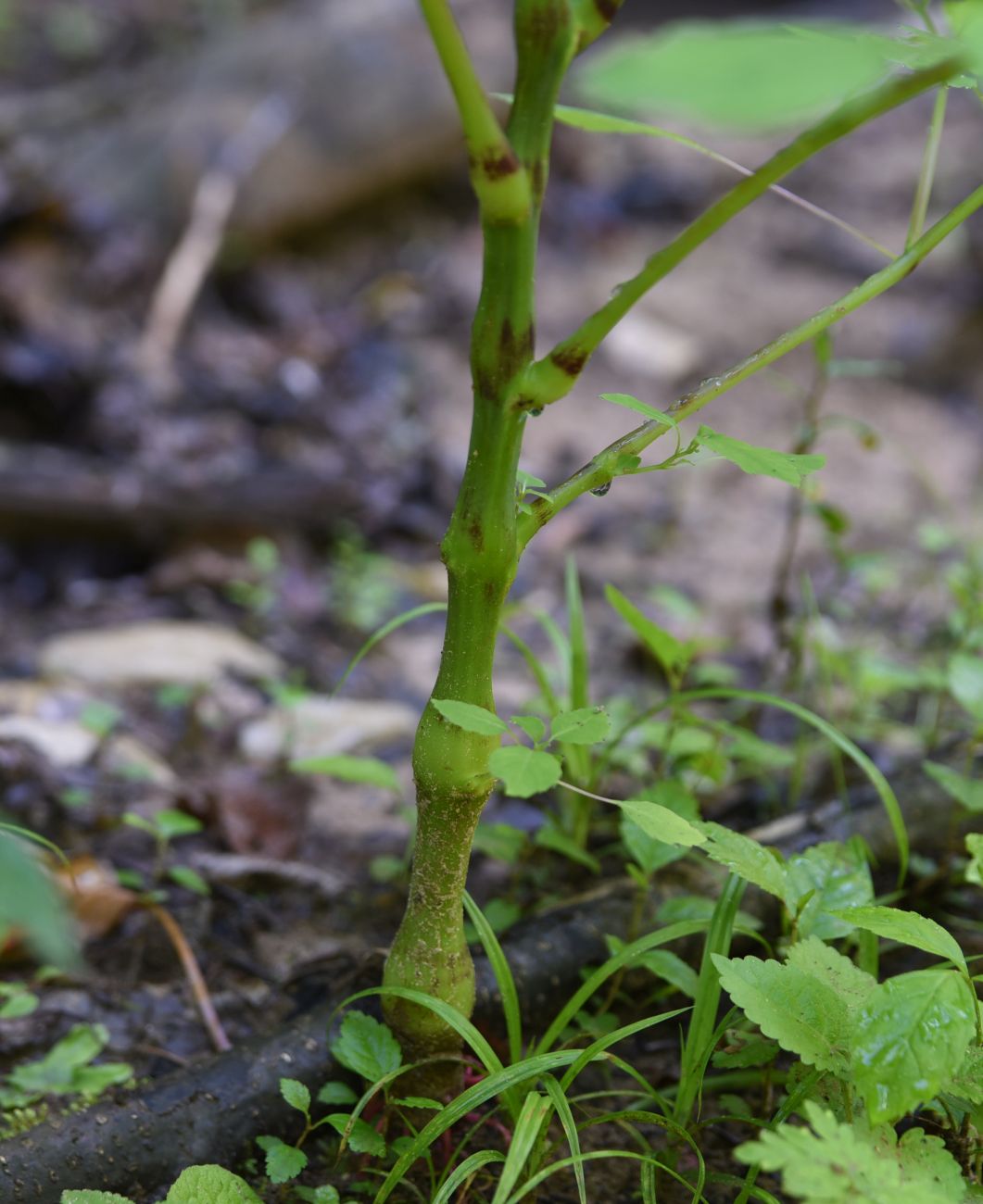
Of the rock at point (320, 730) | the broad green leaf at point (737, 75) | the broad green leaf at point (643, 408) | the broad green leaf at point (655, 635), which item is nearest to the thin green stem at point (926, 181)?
the broad green leaf at point (643, 408)

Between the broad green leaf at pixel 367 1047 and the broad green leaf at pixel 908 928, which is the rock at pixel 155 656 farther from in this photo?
the broad green leaf at pixel 908 928

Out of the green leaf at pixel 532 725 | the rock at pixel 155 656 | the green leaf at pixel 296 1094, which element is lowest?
the green leaf at pixel 296 1094

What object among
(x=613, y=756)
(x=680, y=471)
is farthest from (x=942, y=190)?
(x=613, y=756)

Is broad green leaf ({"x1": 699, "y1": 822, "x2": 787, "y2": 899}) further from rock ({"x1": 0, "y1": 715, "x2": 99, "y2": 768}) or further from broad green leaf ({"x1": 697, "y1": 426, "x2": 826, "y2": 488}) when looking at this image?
rock ({"x1": 0, "y1": 715, "x2": 99, "y2": 768})

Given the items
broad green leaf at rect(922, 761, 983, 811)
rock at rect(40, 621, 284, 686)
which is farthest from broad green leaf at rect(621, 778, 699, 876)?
rock at rect(40, 621, 284, 686)

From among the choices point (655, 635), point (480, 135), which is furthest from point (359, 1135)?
point (480, 135)

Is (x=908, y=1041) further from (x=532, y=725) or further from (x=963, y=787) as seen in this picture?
(x=963, y=787)

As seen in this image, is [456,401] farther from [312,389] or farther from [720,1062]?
[720,1062]

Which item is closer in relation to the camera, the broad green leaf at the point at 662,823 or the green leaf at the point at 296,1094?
the broad green leaf at the point at 662,823
